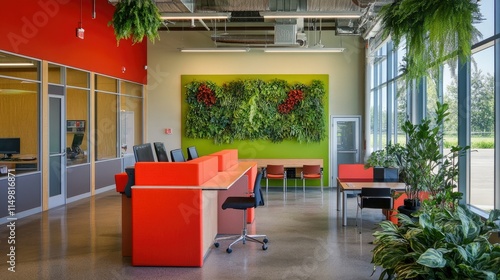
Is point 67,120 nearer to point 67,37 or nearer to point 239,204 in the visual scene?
point 67,37

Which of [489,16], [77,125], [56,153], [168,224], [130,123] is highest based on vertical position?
[489,16]

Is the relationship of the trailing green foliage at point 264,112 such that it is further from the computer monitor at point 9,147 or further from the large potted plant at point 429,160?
the large potted plant at point 429,160

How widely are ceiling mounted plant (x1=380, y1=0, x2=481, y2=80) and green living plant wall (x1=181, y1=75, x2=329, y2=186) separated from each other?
922 cm

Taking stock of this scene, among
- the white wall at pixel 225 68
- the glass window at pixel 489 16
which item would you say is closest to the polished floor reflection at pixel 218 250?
the glass window at pixel 489 16

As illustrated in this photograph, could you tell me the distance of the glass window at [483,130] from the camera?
5.84 metres

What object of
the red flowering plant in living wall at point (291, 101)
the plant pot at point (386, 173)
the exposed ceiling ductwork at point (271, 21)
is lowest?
the plant pot at point (386, 173)

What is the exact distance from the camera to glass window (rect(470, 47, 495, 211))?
5840 millimetres

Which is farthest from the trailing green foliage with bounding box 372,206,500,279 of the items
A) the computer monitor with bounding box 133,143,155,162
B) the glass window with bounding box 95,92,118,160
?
the glass window with bounding box 95,92,118,160

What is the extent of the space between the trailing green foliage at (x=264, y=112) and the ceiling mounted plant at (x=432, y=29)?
9187mm

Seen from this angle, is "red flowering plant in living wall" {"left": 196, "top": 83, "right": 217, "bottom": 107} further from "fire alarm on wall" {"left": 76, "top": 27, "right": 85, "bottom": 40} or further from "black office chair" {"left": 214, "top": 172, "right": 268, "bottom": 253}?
"black office chair" {"left": 214, "top": 172, "right": 268, "bottom": 253}

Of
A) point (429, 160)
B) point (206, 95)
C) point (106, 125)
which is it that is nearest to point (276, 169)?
point (206, 95)

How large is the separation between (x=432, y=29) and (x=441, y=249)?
1.65 m

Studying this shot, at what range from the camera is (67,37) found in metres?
10.1

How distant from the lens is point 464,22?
3.59 metres
